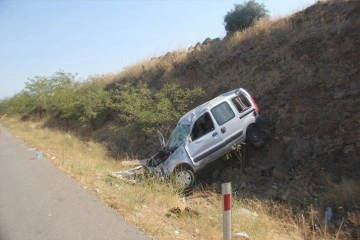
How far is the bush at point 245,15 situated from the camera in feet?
76.7

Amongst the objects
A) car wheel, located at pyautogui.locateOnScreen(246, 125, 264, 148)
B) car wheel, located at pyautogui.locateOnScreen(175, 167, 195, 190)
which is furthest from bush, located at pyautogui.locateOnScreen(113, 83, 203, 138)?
car wheel, located at pyautogui.locateOnScreen(175, 167, 195, 190)

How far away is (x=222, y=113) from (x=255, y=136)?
1.42m

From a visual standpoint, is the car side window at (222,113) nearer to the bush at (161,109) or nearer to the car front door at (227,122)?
the car front door at (227,122)

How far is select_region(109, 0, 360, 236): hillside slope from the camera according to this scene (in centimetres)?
991

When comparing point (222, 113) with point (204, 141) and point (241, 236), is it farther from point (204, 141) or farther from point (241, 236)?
point (241, 236)

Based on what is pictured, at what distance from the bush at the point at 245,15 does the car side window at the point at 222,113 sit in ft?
40.5

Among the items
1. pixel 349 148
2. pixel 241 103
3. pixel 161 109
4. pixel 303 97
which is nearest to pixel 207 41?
pixel 161 109

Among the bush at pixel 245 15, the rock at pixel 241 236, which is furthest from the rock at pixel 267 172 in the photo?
the bush at pixel 245 15

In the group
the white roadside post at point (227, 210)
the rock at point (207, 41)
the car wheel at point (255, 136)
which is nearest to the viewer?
the white roadside post at point (227, 210)

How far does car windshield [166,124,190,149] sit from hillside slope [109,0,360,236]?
1783mm

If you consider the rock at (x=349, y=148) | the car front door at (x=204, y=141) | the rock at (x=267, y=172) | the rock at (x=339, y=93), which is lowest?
the rock at (x=267, y=172)

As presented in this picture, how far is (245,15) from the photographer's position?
77.5 ft

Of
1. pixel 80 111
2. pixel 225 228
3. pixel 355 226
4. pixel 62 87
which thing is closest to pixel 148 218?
pixel 225 228

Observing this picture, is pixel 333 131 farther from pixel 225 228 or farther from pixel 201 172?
pixel 225 228
